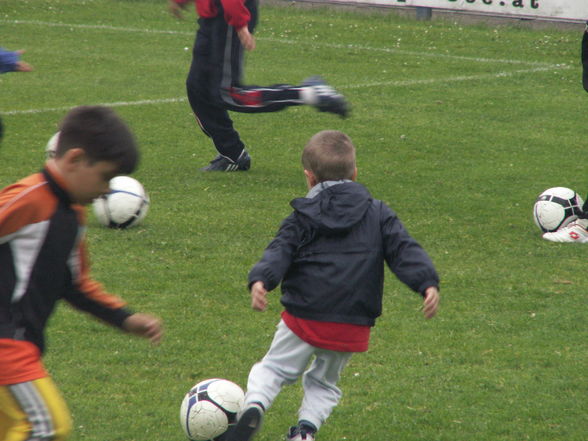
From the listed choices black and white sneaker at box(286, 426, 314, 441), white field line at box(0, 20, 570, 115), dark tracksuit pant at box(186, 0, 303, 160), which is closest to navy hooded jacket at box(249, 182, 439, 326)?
Answer: black and white sneaker at box(286, 426, 314, 441)

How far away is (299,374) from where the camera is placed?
4.26m

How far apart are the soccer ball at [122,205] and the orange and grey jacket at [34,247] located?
4011 mm

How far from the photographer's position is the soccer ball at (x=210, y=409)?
4336 mm

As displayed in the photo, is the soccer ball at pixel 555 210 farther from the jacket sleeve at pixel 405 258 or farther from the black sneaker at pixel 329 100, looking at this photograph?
the jacket sleeve at pixel 405 258

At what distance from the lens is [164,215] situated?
26.2 ft

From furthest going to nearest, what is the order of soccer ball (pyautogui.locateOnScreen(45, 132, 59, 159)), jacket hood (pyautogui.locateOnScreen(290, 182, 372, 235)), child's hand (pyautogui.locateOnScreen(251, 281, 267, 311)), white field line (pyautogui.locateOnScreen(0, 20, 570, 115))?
white field line (pyautogui.locateOnScreen(0, 20, 570, 115))
jacket hood (pyautogui.locateOnScreen(290, 182, 372, 235))
child's hand (pyautogui.locateOnScreen(251, 281, 267, 311))
soccer ball (pyautogui.locateOnScreen(45, 132, 59, 159))

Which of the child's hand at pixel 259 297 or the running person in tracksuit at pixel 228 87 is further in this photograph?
the running person in tracksuit at pixel 228 87

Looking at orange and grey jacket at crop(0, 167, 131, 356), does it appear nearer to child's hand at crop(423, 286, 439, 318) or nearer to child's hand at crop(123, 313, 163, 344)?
child's hand at crop(123, 313, 163, 344)

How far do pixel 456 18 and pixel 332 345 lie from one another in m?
16.8

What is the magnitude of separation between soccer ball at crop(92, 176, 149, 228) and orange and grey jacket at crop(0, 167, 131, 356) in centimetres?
401

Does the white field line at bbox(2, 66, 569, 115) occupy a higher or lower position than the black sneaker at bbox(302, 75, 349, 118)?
lower

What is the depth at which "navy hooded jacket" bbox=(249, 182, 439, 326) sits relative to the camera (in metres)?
4.05

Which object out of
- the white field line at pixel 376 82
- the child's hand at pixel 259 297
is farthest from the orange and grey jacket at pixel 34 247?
the white field line at pixel 376 82

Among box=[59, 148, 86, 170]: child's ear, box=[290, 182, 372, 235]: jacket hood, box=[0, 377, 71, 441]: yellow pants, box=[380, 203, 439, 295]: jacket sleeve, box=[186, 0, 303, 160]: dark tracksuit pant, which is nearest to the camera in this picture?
box=[0, 377, 71, 441]: yellow pants
